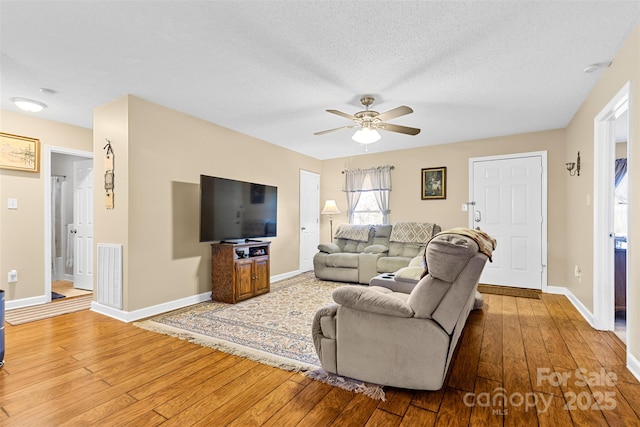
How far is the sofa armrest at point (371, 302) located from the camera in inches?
73.4

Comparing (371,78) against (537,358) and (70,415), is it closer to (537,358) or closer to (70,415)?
(537,358)

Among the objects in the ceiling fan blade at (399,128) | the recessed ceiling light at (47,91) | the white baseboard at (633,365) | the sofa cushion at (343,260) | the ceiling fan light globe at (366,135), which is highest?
the recessed ceiling light at (47,91)

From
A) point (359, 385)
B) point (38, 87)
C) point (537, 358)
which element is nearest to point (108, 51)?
point (38, 87)

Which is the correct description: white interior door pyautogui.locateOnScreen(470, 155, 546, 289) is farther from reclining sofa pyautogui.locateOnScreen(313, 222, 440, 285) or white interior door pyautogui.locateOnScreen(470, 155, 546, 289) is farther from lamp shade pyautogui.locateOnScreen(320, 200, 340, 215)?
lamp shade pyautogui.locateOnScreen(320, 200, 340, 215)

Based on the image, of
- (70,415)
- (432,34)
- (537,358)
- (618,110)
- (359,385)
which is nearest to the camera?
(70,415)

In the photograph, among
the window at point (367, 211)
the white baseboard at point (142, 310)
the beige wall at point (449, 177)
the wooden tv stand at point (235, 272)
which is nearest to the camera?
the white baseboard at point (142, 310)

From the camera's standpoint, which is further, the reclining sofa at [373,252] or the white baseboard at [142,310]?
the reclining sofa at [373,252]

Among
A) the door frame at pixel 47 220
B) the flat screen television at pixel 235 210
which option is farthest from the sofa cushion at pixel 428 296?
the door frame at pixel 47 220

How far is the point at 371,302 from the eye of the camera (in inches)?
75.5

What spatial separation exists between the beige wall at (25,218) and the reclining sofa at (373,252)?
3888 millimetres

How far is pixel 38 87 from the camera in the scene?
3057mm

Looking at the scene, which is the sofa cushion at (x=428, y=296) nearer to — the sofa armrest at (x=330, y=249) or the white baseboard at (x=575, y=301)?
the white baseboard at (x=575, y=301)

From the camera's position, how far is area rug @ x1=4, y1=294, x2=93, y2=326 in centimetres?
334

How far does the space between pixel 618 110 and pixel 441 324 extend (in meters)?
2.51
